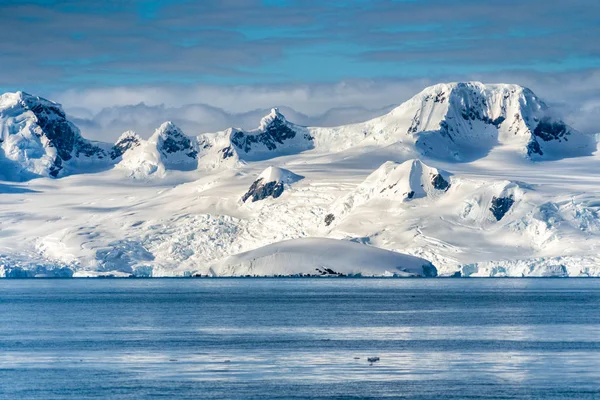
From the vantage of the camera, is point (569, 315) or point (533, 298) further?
point (533, 298)

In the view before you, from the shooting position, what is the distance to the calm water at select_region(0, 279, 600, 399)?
215ft

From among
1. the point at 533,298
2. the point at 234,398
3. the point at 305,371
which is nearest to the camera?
the point at 234,398

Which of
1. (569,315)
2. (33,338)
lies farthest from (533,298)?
(33,338)

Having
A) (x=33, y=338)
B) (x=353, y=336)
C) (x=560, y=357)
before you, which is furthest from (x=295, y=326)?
(x=560, y=357)

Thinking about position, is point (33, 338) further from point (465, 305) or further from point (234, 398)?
point (465, 305)

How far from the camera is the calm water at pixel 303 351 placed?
6556cm

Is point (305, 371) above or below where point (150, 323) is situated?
above

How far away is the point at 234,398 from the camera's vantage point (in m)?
62.3

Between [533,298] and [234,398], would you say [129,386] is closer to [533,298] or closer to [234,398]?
[234,398]

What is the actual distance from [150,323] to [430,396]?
5294 cm

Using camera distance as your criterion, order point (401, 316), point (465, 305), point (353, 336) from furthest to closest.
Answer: point (465, 305) < point (401, 316) < point (353, 336)

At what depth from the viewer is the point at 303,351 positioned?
83312mm

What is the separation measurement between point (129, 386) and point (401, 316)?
54953mm

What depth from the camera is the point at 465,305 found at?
140m
